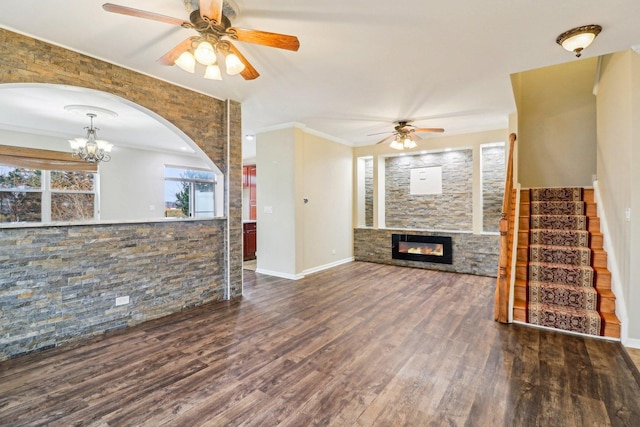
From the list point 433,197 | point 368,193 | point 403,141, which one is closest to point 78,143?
point 403,141

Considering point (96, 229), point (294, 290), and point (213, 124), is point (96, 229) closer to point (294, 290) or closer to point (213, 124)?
point (213, 124)

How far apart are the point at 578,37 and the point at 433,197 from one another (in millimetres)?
4208

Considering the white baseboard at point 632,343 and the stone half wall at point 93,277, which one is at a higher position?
the stone half wall at point 93,277

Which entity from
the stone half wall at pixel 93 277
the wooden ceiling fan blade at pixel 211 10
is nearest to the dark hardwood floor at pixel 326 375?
the stone half wall at pixel 93 277

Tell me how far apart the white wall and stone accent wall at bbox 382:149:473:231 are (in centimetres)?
149

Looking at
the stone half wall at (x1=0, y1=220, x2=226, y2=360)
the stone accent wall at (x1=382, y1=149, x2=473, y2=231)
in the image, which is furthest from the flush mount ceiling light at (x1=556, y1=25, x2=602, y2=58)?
the stone half wall at (x1=0, y1=220, x2=226, y2=360)

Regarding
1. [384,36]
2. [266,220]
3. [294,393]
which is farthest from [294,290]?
[384,36]

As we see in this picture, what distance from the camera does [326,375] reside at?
2.33 meters

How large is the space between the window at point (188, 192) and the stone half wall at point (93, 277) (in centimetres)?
466

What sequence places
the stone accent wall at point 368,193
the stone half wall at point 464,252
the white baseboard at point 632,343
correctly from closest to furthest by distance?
the white baseboard at point 632,343 → the stone half wall at point 464,252 → the stone accent wall at point 368,193

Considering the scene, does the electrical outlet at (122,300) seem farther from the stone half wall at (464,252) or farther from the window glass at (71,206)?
the stone half wall at (464,252)

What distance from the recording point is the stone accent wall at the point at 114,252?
262cm

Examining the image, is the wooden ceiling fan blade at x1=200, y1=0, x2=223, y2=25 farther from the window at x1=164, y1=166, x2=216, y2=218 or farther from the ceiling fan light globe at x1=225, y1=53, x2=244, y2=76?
the window at x1=164, y1=166, x2=216, y2=218

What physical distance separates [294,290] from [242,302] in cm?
87
